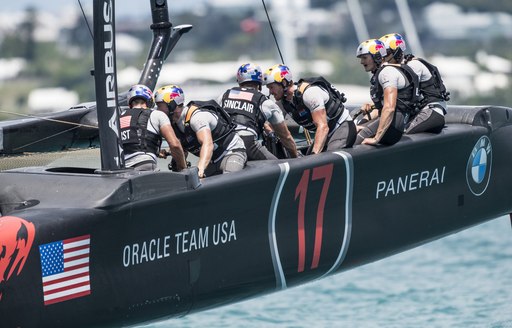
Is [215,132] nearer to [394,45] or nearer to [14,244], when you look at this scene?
[394,45]

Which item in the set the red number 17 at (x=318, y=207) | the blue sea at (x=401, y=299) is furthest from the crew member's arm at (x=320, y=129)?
the blue sea at (x=401, y=299)

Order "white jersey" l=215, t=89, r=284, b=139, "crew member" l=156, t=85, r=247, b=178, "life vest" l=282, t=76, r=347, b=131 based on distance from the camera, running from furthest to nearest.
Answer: "life vest" l=282, t=76, r=347, b=131 → "white jersey" l=215, t=89, r=284, b=139 → "crew member" l=156, t=85, r=247, b=178

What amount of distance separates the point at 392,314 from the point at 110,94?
4.47 metres

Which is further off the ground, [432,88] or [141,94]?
[141,94]

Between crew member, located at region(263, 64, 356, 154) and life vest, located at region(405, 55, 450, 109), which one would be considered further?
life vest, located at region(405, 55, 450, 109)

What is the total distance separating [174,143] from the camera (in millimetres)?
7711

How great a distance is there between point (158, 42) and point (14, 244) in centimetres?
406

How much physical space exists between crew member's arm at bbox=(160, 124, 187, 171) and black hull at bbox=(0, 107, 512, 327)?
0.44 m

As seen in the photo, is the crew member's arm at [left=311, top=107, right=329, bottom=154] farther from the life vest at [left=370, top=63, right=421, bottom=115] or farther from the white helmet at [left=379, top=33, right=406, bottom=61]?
the white helmet at [left=379, top=33, right=406, bottom=61]

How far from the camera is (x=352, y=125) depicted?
8773 millimetres

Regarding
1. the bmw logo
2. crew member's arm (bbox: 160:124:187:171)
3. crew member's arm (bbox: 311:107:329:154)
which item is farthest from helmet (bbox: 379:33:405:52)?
crew member's arm (bbox: 160:124:187:171)

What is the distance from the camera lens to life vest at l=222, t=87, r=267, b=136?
8617mm

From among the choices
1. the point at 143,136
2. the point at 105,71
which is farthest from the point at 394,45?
the point at 105,71

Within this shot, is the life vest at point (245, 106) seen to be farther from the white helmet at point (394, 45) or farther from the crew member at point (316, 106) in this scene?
the white helmet at point (394, 45)
